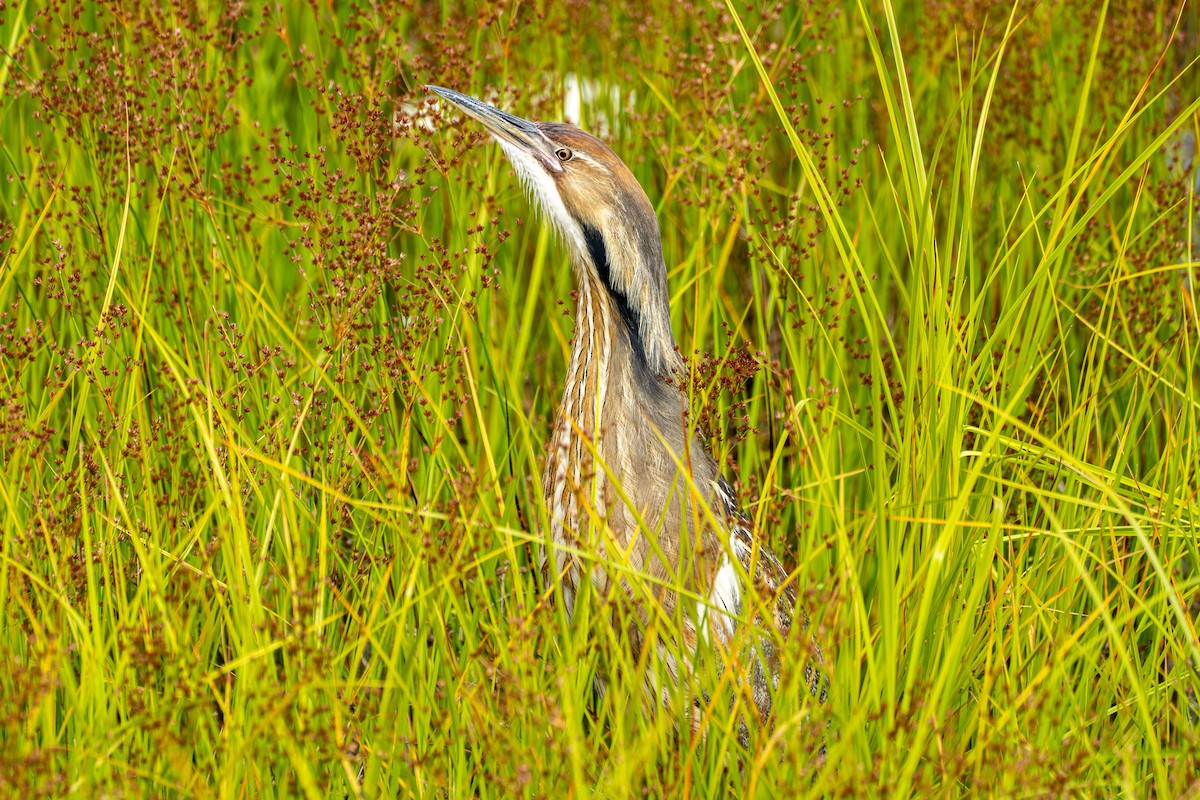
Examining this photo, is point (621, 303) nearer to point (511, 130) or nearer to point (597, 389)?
point (597, 389)

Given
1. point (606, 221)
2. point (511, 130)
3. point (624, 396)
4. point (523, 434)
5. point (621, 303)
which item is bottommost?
point (523, 434)

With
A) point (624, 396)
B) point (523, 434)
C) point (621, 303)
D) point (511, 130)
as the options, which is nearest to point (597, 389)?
point (624, 396)

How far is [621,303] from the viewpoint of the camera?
2.69m

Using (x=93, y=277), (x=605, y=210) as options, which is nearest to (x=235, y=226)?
(x=93, y=277)

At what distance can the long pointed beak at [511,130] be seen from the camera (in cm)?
281

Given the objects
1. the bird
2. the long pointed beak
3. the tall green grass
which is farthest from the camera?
the long pointed beak

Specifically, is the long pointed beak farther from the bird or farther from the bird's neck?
the bird's neck

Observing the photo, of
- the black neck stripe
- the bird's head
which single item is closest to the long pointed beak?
the bird's head

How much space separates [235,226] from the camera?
3.21 m

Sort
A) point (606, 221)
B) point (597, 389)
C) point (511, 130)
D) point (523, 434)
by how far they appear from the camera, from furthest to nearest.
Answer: point (523, 434) → point (511, 130) → point (606, 221) → point (597, 389)

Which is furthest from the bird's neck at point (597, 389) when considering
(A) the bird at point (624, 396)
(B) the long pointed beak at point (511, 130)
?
(B) the long pointed beak at point (511, 130)

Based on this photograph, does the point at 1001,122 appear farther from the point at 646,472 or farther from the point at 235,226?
the point at 235,226

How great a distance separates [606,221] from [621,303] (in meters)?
0.17

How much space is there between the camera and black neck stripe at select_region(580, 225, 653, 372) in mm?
2689
